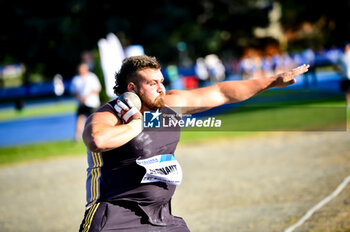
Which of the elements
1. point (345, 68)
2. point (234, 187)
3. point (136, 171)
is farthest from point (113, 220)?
point (345, 68)

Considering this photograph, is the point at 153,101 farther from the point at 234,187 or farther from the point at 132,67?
the point at 234,187

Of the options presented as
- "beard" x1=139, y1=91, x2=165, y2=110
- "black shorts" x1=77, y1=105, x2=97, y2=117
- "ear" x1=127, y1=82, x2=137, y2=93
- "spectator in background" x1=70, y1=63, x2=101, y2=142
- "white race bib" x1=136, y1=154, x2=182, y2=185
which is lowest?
"black shorts" x1=77, y1=105, x2=97, y2=117

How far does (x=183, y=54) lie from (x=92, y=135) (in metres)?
44.5

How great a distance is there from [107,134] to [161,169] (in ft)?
1.98

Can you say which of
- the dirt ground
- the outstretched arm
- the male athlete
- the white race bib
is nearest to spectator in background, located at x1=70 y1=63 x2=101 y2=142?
the dirt ground

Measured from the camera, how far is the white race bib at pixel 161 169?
3094 mm

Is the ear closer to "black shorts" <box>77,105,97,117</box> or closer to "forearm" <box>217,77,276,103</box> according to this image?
"forearm" <box>217,77,276,103</box>

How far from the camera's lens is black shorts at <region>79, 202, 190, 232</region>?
3.09 metres

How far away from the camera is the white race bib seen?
10.2 ft

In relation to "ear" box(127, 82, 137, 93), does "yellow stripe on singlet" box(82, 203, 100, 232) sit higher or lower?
lower

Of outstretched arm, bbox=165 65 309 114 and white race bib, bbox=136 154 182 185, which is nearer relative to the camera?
white race bib, bbox=136 154 182 185

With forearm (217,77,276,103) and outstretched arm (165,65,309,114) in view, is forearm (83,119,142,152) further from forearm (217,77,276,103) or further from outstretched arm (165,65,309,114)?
forearm (217,77,276,103)

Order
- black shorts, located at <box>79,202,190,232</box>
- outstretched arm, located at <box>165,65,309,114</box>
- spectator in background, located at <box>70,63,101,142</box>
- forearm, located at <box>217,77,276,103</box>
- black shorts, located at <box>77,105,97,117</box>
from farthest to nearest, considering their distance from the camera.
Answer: black shorts, located at <box>77,105,97,117</box>
spectator in background, located at <box>70,63,101,142</box>
forearm, located at <box>217,77,276,103</box>
outstretched arm, located at <box>165,65,309,114</box>
black shorts, located at <box>79,202,190,232</box>

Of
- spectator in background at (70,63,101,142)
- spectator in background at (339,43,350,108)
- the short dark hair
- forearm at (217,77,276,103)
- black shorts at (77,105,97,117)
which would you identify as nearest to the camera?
the short dark hair
